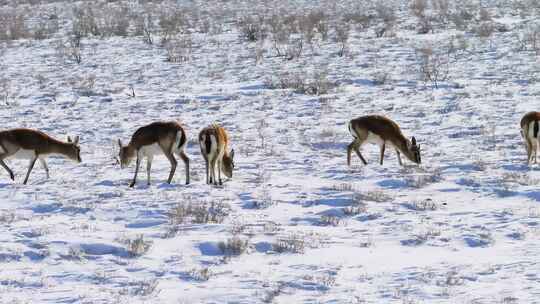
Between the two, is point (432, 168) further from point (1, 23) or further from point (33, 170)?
point (1, 23)

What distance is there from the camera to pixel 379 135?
13.4 meters

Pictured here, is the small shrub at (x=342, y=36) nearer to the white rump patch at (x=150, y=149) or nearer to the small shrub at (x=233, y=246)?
the white rump patch at (x=150, y=149)

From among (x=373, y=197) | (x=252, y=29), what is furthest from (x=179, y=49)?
(x=373, y=197)

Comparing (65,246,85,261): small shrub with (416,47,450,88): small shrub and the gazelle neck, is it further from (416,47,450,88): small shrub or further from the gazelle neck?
(416,47,450,88): small shrub

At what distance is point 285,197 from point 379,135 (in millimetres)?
2933

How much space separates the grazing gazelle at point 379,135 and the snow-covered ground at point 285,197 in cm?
33

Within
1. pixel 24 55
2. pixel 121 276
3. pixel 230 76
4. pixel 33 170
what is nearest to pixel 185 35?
pixel 24 55

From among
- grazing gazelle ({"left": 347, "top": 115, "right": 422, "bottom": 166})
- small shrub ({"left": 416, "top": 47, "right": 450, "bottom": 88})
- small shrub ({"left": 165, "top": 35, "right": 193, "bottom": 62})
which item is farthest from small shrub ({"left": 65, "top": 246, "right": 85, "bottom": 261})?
small shrub ({"left": 165, "top": 35, "right": 193, "bottom": 62})

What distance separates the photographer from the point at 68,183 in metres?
12.1

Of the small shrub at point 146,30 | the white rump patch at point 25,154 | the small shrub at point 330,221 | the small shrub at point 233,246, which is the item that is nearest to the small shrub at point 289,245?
the small shrub at point 233,246

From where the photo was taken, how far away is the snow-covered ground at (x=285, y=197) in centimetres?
775

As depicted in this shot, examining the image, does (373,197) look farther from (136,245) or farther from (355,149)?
(136,245)

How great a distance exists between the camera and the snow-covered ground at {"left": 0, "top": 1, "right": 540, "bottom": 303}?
25.4 ft

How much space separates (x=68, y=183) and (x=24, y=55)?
14767mm
